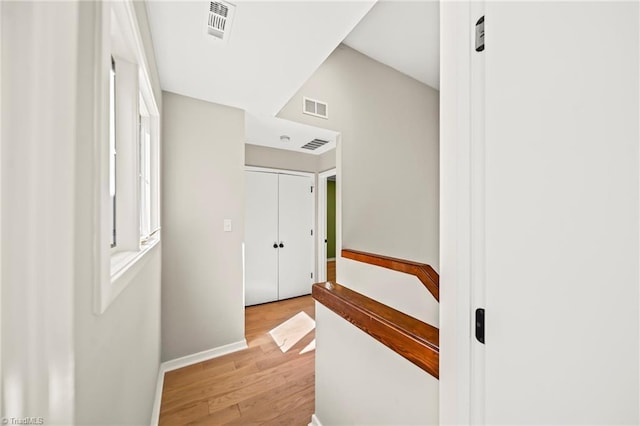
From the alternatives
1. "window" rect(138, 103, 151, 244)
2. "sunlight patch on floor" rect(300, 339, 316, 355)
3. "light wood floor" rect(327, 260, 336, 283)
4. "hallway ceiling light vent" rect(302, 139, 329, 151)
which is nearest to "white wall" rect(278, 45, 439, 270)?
"hallway ceiling light vent" rect(302, 139, 329, 151)

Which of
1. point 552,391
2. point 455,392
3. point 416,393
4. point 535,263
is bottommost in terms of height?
point 416,393

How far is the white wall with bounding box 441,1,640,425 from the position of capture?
0.35 meters

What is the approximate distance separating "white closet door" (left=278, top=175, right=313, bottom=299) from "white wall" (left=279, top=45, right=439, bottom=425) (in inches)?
51.1

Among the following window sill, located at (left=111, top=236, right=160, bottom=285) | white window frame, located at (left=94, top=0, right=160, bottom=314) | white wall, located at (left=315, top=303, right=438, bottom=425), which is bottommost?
white wall, located at (left=315, top=303, right=438, bottom=425)

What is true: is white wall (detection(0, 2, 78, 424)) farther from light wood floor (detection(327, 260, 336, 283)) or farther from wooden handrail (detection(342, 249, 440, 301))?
light wood floor (detection(327, 260, 336, 283))

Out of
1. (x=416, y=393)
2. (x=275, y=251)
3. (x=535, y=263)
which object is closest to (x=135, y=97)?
(x=535, y=263)

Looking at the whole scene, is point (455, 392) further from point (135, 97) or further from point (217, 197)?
point (217, 197)

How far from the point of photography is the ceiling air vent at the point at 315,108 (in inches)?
97.5

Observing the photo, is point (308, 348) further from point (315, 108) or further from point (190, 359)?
point (315, 108)

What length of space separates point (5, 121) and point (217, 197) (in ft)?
6.34

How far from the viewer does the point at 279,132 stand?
2.82m

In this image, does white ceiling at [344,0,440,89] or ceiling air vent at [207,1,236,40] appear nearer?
ceiling air vent at [207,1,236,40]

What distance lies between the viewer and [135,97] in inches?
42.4

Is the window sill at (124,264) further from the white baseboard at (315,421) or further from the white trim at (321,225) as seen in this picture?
the white trim at (321,225)
